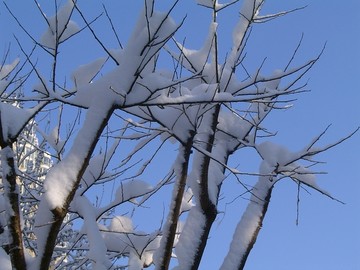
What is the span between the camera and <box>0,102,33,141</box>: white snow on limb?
8.50ft

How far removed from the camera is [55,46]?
2645 millimetres

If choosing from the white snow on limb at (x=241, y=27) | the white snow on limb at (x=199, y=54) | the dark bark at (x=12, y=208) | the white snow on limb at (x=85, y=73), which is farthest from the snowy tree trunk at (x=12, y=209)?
the white snow on limb at (x=241, y=27)

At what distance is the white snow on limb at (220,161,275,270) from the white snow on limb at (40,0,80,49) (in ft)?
6.00

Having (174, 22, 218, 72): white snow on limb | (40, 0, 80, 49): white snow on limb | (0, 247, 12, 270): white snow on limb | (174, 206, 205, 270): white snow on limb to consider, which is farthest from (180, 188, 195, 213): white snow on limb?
(40, 0, 80, 49): white snow on limb

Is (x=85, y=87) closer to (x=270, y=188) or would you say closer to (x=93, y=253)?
(x=93, y=253)

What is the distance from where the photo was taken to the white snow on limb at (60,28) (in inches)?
105

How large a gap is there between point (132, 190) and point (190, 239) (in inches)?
22.6

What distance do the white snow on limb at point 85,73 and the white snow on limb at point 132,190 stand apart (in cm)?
102

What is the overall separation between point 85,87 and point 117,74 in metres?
0.21

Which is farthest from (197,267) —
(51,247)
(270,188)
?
(51,247)

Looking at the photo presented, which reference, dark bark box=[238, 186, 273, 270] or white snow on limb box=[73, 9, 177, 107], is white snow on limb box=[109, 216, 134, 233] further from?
white snow on limb box=[73, 9, 177, 107]

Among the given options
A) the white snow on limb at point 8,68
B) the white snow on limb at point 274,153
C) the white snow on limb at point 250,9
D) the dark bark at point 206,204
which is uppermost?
the white snow on limb at point 250,9

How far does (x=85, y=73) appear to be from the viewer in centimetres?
282

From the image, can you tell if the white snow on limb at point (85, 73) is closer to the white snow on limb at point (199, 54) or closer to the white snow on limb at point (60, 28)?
the white snow on limb at point (60, 28)
